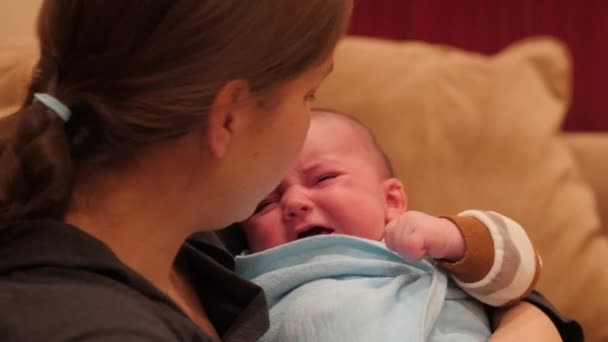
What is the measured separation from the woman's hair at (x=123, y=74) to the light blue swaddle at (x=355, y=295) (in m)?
0.31

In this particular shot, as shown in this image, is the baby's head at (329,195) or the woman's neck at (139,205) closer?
the woman's neck at (139,205)

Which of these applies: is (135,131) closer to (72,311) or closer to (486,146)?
(72,311)

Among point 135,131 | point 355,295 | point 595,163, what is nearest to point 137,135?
point 135,131

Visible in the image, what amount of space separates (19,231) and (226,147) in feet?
0.68

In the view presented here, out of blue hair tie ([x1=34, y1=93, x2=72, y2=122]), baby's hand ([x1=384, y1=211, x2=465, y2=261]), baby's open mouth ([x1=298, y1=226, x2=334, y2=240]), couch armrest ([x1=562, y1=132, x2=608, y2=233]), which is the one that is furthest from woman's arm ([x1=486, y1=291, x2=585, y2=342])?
couch armrest ([x1=562, y1=132, x2=608, y2=233])

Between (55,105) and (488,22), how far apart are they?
1508 mm

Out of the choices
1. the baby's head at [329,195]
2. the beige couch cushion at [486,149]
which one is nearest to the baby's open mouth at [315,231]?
the baby's head at [329,195]

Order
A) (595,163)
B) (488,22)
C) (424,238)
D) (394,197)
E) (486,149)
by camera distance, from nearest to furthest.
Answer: (424,238), (394,197), (486,149), (595,163), (488,22)

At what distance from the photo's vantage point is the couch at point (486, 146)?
1.63 meters

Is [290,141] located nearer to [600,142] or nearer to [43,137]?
[43,137]

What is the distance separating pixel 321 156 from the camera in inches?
49.1

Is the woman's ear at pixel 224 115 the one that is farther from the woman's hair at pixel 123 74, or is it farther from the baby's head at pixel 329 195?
the baby's head at pixel 329 195

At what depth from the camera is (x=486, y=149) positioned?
1.65 metres

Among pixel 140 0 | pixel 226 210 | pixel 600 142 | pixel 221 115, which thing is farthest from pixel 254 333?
pixel 600 142
